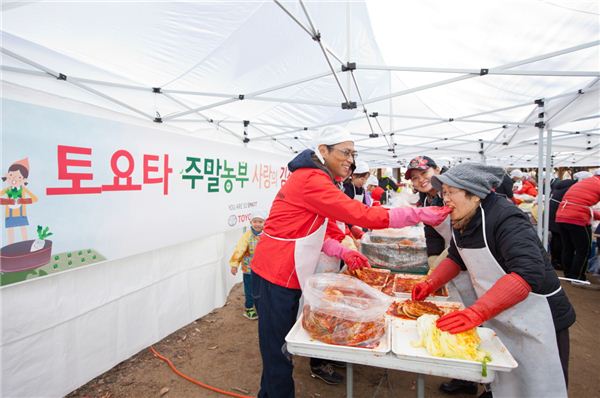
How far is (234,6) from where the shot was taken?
2.47 m

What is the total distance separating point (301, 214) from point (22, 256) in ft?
6.51

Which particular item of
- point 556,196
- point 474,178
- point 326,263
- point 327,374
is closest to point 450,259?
point 474,178

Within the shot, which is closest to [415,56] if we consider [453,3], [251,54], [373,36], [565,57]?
[373,36]

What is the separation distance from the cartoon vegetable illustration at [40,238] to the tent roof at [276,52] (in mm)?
1111

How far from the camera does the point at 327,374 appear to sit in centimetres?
289

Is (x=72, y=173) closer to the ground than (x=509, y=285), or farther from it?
farther from it

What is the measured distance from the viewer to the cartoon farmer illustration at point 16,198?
2.02m

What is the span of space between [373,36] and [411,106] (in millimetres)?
2904

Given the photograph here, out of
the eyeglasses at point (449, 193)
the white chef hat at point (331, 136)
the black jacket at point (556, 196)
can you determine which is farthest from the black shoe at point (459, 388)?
the black jacket at point (556, 196)

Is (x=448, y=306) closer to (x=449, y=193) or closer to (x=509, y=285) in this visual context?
(x=509, y=285)

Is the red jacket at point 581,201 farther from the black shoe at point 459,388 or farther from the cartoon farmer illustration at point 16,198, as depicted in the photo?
the cartoon farmer illustration at point 16,198

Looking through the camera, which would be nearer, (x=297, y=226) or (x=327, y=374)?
(x=297, y=226)

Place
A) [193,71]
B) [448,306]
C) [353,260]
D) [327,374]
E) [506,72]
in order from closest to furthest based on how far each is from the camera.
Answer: [448,306] → [353,260] → [327,374] → [193,71] → [506,72]

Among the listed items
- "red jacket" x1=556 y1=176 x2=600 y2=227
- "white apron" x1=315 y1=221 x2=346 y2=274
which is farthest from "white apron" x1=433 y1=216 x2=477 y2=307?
"red jacket" x1=556 y1=176 x2=600 y2=227
